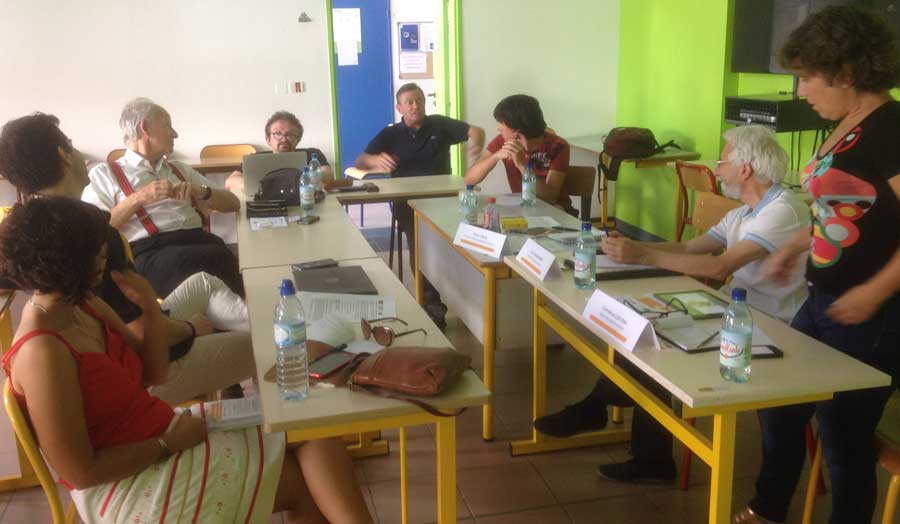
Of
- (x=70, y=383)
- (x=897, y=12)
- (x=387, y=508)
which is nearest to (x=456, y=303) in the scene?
(x=387, y=508)

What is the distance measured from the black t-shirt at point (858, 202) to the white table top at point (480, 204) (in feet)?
3.22

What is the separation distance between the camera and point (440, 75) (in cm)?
655

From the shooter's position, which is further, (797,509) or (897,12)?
(897,12)

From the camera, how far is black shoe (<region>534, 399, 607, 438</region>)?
104 inches

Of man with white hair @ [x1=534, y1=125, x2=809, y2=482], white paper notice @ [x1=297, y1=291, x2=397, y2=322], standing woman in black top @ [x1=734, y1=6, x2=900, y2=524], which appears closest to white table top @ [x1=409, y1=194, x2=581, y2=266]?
A: man with white hair @ [x1=534, y1=125, x2=809, y2=482]

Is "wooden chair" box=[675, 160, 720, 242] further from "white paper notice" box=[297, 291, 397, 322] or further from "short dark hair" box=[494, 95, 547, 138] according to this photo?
"white paper notice" box=[297, 291, 397, 322]

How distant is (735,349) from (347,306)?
104cm

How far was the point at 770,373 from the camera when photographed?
1.64 meters

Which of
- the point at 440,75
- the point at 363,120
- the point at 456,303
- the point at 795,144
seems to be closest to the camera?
the point at 456,303

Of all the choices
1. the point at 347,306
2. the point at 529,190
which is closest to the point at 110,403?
the point at 347,306

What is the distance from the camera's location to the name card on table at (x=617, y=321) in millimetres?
1749

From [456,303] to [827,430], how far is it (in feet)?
5.89

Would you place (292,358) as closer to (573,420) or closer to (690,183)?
(573,420)

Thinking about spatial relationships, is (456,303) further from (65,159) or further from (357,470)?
(65,159)
